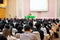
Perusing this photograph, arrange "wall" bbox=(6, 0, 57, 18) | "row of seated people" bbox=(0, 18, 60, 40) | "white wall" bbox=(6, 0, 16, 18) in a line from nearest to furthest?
"row of seated people" bbox=(0, 18, 60, 40)
"wall" bbox=(6, 0, 57, 18)
"white wall" bbox=(6, 0, 16, 18)

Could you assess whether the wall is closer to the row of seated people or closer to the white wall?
the white wall

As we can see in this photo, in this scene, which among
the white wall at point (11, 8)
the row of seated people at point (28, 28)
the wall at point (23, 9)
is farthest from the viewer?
the white wall at point (11, 8)

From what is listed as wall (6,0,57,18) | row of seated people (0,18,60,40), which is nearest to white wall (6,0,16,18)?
wall (6,0,57,18)

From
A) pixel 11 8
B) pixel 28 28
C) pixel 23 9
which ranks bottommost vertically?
pixel 23 9

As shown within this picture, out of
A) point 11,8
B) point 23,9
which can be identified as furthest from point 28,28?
point 11,8

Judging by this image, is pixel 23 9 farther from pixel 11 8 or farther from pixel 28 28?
pixel 28 28

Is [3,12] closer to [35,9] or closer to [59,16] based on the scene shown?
[35,9]

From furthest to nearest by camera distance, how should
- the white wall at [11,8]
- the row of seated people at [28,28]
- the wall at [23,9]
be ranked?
the white wall at [11,8] → the wall at [23,9] → the row of seated people at [28,28]

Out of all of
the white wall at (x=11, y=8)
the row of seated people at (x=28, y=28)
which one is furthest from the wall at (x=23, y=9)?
the row of seated people at (x=28, y=28)

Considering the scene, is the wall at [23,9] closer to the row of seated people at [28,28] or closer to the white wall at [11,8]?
the white wall at [11,8]

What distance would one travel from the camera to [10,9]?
1748 centimetres

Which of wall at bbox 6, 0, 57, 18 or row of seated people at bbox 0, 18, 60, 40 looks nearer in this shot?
row of seated people at bbox 0, 18, 60, 40

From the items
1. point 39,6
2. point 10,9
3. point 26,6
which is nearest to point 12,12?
point 10,9

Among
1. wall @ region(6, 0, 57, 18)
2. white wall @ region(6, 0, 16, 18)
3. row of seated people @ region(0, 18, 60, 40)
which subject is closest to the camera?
row of seated people @ region(0, 18, 60, 40)
